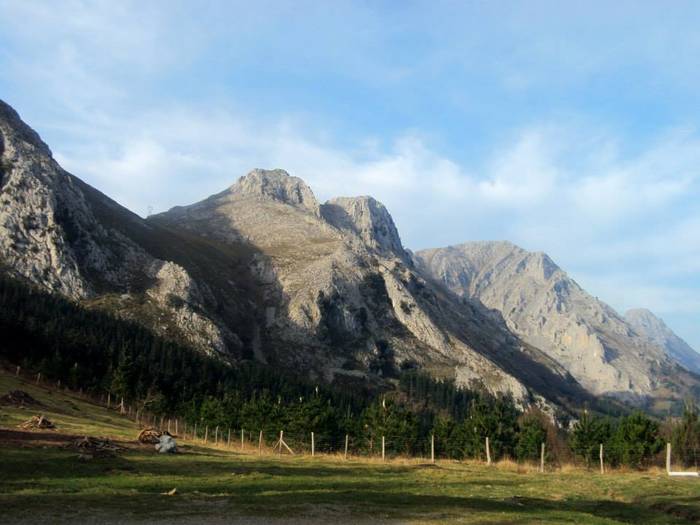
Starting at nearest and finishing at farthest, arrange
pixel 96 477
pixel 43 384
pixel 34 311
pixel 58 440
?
1. pixel 96 477
2. pixel 58 440
3. pixel 43 384
4. pixel 34 311

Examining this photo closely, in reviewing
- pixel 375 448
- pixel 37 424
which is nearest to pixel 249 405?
pixel 375 448

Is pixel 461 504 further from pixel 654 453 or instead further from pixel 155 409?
pixel 155 409

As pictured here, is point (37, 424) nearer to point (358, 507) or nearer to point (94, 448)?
point (94, 448)

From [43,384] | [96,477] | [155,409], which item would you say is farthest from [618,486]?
[43,384]

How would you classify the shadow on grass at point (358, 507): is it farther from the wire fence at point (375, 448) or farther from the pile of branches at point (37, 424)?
the pile of branches at point (37, 424)

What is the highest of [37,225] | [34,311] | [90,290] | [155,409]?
[37,225]

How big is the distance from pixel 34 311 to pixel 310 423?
3604 inches

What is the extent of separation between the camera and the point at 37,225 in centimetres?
19012

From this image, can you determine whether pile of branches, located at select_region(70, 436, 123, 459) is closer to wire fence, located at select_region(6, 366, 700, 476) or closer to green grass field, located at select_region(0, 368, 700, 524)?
green grass field, located at select_region(0, 368, 700, 524)

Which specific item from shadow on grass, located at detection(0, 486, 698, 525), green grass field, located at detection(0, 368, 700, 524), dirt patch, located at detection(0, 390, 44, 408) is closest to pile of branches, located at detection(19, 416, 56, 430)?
green grass field, located at detection(0, 368, 700, 524)

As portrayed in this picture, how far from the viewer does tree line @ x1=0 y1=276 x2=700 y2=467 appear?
71.2 meters

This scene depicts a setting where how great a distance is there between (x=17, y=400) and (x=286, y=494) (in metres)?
50.8

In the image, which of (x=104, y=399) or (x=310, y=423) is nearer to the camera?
(x=310, y=423)

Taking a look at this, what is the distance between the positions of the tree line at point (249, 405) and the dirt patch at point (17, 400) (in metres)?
29.7
